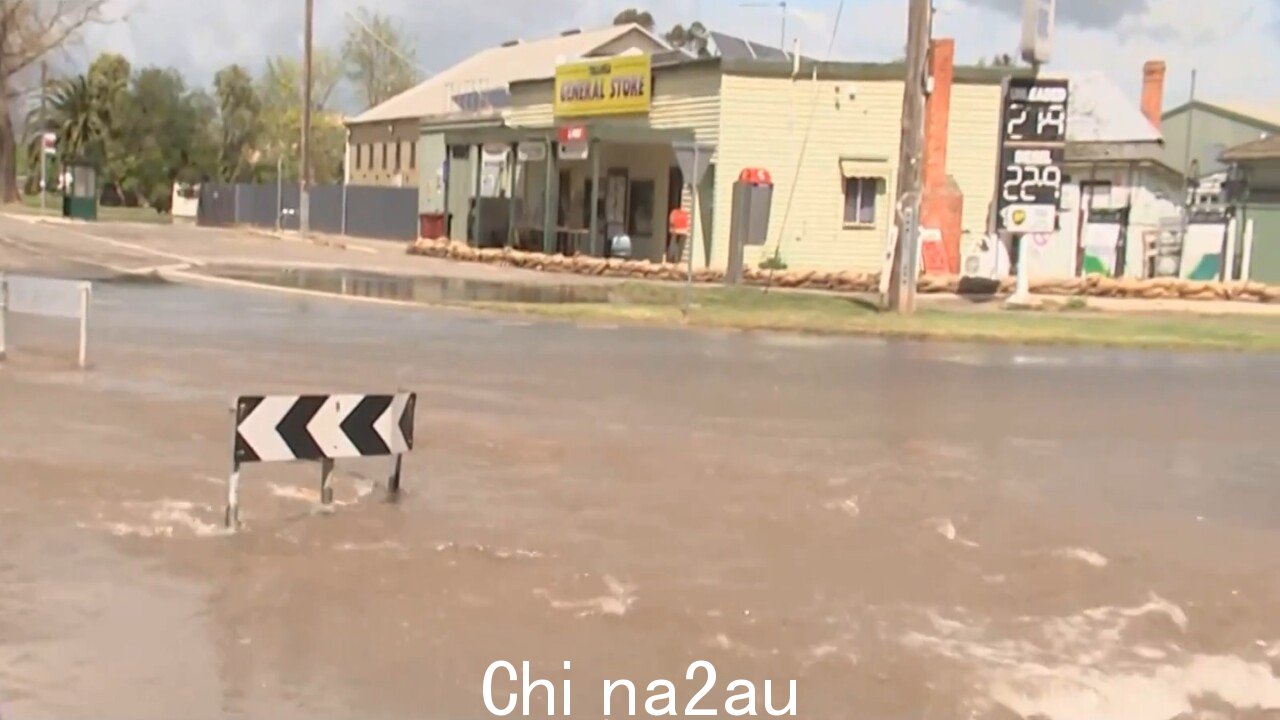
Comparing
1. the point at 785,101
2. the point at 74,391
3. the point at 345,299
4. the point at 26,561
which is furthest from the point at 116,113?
the point at 26,561

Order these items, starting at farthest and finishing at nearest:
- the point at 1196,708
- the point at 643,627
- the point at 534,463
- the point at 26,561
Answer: the point at 534,463
the point at 26,561
the point at 643,627
the point at 1196,708

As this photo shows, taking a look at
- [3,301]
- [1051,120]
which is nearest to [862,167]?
[1051,120]

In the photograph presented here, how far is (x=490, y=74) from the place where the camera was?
2643 inches

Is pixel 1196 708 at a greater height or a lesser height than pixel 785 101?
lesser

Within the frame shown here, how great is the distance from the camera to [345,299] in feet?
86.3

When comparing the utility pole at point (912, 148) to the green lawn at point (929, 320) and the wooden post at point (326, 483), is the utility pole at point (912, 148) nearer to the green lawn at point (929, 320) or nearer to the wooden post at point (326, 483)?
the green lawn at point (929, 320)

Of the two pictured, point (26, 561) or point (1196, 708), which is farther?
point (26, 561)

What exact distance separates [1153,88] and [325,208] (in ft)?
115

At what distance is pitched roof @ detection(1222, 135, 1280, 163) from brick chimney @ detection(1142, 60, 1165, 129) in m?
21.0

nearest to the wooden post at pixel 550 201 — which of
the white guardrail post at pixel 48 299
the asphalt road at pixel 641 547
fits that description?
the asphalt road at pixel 641 547

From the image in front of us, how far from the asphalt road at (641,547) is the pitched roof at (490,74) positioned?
45.5 m

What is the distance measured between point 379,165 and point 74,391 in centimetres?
6034

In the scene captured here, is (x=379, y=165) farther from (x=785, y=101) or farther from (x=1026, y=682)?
(x=1026, y=682)

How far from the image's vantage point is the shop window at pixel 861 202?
37.2 meters
